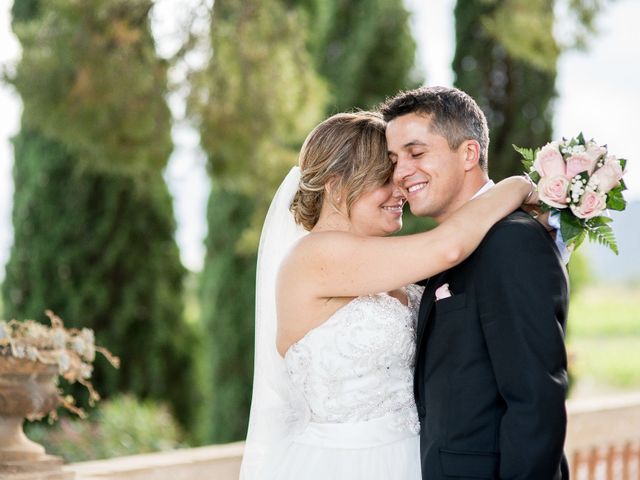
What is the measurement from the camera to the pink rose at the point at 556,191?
2723mm

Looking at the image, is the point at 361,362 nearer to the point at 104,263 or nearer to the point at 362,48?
the point at 104,263

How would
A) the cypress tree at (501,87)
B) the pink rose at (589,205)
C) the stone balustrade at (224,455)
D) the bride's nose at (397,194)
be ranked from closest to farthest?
the pink rose at (589,205) → the bride's nose at (397,194) → the stone balustrade at (224,455) → the cypress tree at (501,87)

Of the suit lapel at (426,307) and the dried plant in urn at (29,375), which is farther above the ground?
the suit lapel at (426,307)

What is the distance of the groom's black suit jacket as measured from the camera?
8.36 feet

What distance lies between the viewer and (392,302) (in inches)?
125

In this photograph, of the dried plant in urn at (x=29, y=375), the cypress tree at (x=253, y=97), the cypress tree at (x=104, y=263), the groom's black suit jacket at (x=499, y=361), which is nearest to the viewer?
the groom's black suit jacket at (x=499, y=361)

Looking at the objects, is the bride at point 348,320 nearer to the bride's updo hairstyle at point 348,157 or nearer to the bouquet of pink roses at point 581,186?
the bride's updo hairstyle at point 348,157

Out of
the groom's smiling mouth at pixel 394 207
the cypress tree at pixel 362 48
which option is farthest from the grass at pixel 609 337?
the groom's smiling mouth at pixel 394 207

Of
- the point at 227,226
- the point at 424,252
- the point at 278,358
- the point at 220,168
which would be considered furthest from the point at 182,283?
the point at 424,252

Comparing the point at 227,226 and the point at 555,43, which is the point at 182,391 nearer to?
the point at 227,226

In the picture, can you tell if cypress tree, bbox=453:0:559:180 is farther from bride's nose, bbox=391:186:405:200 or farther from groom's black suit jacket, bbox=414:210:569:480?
groom's black suit jacket, bbox=414:210:569:480

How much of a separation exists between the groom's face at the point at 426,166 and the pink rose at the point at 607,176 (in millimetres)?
425

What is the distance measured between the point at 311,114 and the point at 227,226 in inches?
169

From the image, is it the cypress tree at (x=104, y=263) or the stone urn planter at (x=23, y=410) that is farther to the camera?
the cypress tree at (x=104, y=263)
